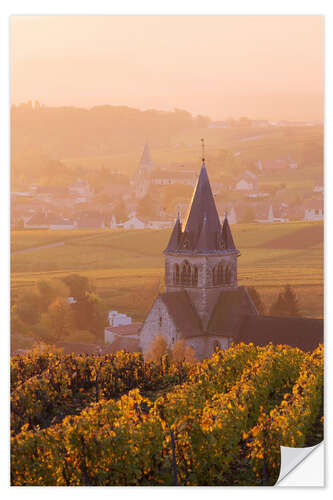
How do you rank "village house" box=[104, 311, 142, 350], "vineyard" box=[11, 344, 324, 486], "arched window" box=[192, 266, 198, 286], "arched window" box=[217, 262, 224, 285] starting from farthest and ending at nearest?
1. "arched window" box=[192, 266, 198, 286]
2. "arched window" box=[217, 262, 224, 285]
3. "village house" box=[104, 311, 142, 350]
4. "vineyard" box=[11, 344, 324, 486]

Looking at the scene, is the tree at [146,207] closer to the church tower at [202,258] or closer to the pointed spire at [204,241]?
the church tower at [202,258]

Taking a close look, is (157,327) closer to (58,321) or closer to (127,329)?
(127,329)

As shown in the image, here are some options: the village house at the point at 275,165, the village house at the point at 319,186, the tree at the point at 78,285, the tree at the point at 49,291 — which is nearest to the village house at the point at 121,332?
the tree at the point at 78,285

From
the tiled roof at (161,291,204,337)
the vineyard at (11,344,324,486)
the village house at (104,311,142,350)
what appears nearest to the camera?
the vineyard at (11,344,324,486)

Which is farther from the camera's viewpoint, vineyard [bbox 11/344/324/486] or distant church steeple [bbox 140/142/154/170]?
distant church steeple [bbox 140/142/154/170]

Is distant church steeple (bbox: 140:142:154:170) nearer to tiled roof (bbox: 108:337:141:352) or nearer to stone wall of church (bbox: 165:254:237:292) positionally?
tiled roof (bbox: 108:337:141:352)

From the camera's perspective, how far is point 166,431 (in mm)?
12375

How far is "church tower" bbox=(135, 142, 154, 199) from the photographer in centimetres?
1850

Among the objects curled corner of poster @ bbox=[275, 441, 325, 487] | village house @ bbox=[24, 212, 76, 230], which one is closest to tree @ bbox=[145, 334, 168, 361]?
village house @ bbox=[24, 212, 76, 230]

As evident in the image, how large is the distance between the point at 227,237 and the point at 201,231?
193cm

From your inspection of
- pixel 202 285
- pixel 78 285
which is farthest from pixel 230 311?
pixel 78 285

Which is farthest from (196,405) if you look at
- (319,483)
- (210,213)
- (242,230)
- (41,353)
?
(210,213)

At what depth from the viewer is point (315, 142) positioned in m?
16.5
